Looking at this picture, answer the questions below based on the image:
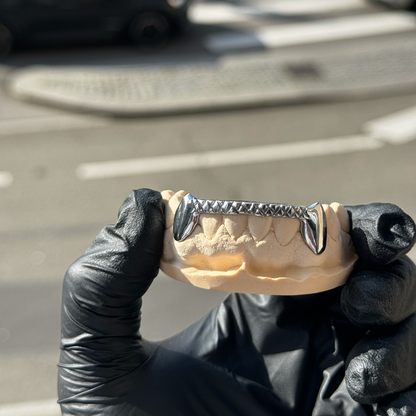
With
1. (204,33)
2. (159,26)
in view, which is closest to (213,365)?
(159,26)

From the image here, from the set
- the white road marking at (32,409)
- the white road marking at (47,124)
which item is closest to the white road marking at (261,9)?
the white road marking at (47,124)

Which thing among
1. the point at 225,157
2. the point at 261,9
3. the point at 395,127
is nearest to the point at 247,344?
the point at 225,157

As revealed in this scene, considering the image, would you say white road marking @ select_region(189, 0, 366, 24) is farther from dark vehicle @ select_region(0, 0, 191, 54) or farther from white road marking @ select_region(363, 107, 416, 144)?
white road marking @ select_region(363, 107, 416, 144)

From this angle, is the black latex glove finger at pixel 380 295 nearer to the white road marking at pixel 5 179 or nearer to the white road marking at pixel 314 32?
the white road marking at pixel 5 179

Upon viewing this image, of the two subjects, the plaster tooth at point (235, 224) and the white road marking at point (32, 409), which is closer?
the plaster tooth at point (235, 224)

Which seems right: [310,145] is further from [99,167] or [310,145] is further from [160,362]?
[160,362]

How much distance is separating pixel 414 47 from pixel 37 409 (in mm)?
8727

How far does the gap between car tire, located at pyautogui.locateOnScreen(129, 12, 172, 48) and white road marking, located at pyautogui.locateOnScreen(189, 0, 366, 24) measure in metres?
1.86

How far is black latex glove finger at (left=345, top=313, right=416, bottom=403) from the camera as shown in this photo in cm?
142

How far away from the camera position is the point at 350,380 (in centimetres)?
145

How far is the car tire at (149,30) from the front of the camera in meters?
9.79

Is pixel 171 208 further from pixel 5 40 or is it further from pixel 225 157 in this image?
pixel 5 40

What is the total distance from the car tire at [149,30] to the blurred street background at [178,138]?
0.57 feet

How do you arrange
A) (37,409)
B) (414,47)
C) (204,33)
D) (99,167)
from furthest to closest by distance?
(204,33), (414,47), (99,167), (37,409)
